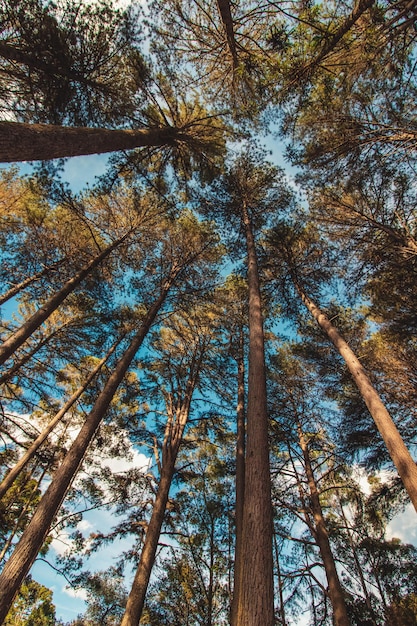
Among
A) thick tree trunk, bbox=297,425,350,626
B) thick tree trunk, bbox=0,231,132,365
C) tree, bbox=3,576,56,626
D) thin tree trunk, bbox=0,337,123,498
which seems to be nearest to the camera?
thick tree trunk, bbox=297,425,350,626

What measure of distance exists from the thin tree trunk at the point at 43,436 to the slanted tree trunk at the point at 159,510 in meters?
3.36

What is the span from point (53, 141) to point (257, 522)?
5043 millimetres

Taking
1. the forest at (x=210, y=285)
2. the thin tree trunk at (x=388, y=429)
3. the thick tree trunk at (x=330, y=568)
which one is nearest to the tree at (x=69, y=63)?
the forest at (x=210, y=285)

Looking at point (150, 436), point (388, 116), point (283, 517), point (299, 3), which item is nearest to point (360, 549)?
point (283, 517)

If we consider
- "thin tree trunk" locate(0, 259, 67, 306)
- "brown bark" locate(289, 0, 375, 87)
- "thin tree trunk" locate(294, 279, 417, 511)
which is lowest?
"thin tree trunk" locate(294, 279, 417, 511)

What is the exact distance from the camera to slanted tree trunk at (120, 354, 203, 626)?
15.6ft

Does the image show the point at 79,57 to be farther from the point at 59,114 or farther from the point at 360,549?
the point at 360,549

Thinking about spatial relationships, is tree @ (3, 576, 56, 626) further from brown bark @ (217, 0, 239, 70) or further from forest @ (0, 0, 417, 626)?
brown bark @ (217, 0, 239, 70)

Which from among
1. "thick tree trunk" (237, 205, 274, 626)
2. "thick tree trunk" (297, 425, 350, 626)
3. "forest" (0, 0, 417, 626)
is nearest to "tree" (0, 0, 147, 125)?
"forest" (0, 0, 417, 626)

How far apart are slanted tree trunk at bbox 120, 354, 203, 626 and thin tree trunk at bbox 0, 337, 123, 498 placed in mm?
3357

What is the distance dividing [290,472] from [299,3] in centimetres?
1093

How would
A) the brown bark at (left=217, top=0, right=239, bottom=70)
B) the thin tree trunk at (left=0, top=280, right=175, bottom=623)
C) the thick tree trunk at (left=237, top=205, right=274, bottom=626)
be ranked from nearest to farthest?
the thick tree trunk at (left=237, top=205, right=274, bottom=626) < the thin tree trunk at (left=0, top=280, right=175, bottom=623) < the brown bark at (left=217, top=0, right=239, bottom=70)

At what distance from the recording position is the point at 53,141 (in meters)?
3.99

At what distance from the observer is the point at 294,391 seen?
9.72m
